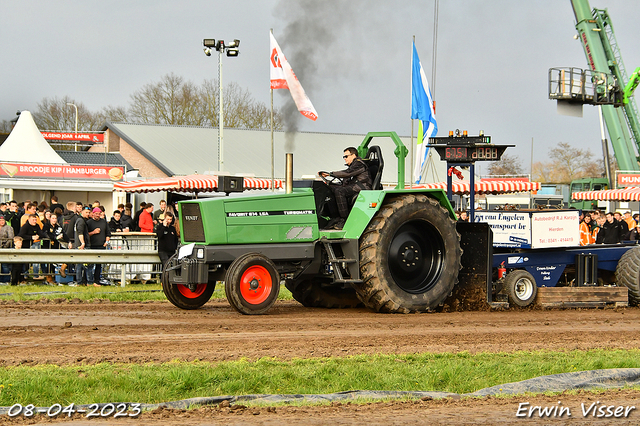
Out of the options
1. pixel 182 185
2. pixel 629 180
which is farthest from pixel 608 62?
pixel 182 185

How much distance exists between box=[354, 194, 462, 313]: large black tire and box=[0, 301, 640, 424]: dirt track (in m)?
0.29

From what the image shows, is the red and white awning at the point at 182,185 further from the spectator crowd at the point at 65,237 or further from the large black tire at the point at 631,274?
the large black tire at the point at 631,274

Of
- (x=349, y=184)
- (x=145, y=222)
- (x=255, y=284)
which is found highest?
(x=349, y=184)

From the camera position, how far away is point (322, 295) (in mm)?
10859

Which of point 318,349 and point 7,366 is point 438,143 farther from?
point 7,366

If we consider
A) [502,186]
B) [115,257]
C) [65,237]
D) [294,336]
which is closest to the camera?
[294,336]

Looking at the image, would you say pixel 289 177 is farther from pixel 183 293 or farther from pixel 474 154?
pixel 474 154

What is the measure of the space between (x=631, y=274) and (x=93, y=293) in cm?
901

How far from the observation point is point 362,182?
990 cm

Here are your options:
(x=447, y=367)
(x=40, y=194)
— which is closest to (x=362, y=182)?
(x=447, y=367)

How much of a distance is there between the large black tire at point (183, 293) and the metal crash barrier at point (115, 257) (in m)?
4.60

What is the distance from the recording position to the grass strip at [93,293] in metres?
12.0

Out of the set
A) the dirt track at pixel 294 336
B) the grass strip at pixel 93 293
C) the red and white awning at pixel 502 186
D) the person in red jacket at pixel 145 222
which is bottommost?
the grass strip at pixel 93 293

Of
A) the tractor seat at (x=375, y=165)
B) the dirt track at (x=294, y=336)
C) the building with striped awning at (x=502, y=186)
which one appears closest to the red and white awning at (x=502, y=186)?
the building with striped awning at (x=502, y=186)
